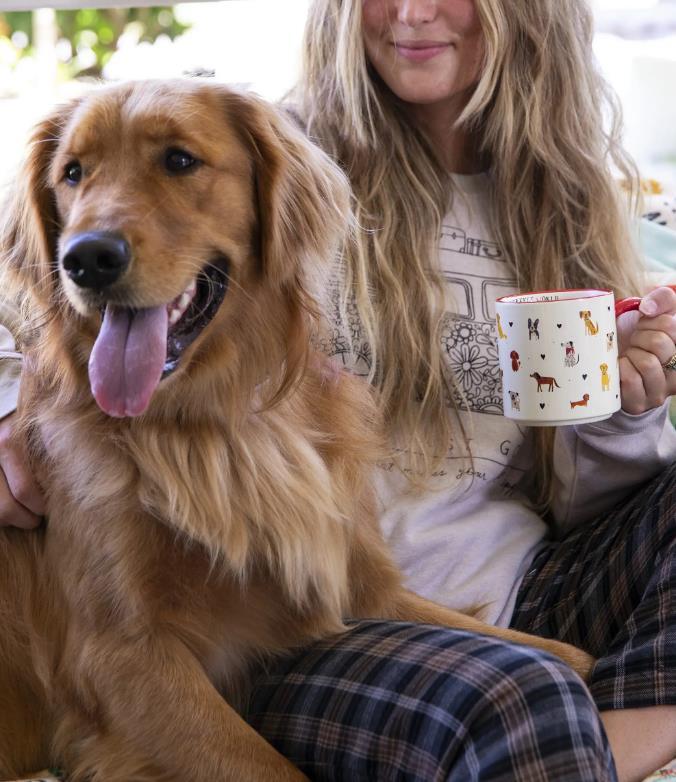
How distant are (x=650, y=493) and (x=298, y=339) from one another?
0.65 metres

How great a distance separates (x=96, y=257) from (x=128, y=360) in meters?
0.14

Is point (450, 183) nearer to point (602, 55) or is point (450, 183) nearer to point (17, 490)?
point (17, 490)

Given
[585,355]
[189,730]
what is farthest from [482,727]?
[585,355]

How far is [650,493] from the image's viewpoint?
1743mm

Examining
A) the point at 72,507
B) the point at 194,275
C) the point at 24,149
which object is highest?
the point at 24,149

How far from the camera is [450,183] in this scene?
1.96 meters

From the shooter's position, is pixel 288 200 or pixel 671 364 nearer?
pixel 288 200

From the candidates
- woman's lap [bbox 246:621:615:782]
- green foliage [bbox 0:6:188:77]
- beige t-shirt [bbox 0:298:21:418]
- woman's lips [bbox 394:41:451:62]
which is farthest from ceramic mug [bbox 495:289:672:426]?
green foliage [bbox 0:6:188:77]

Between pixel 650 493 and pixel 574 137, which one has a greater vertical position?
pixel 574 137

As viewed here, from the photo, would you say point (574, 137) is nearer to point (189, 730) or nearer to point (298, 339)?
point (298, 339)

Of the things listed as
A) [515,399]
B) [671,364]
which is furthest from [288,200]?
[671,364]

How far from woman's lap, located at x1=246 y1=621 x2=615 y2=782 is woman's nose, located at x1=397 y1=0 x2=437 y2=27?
99 cm

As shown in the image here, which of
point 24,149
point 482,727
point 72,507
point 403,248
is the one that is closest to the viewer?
point 482,727

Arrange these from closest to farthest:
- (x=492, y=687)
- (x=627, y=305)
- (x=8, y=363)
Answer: (x=492, y=687), (x=8, y=363), (x=627, y=305)
